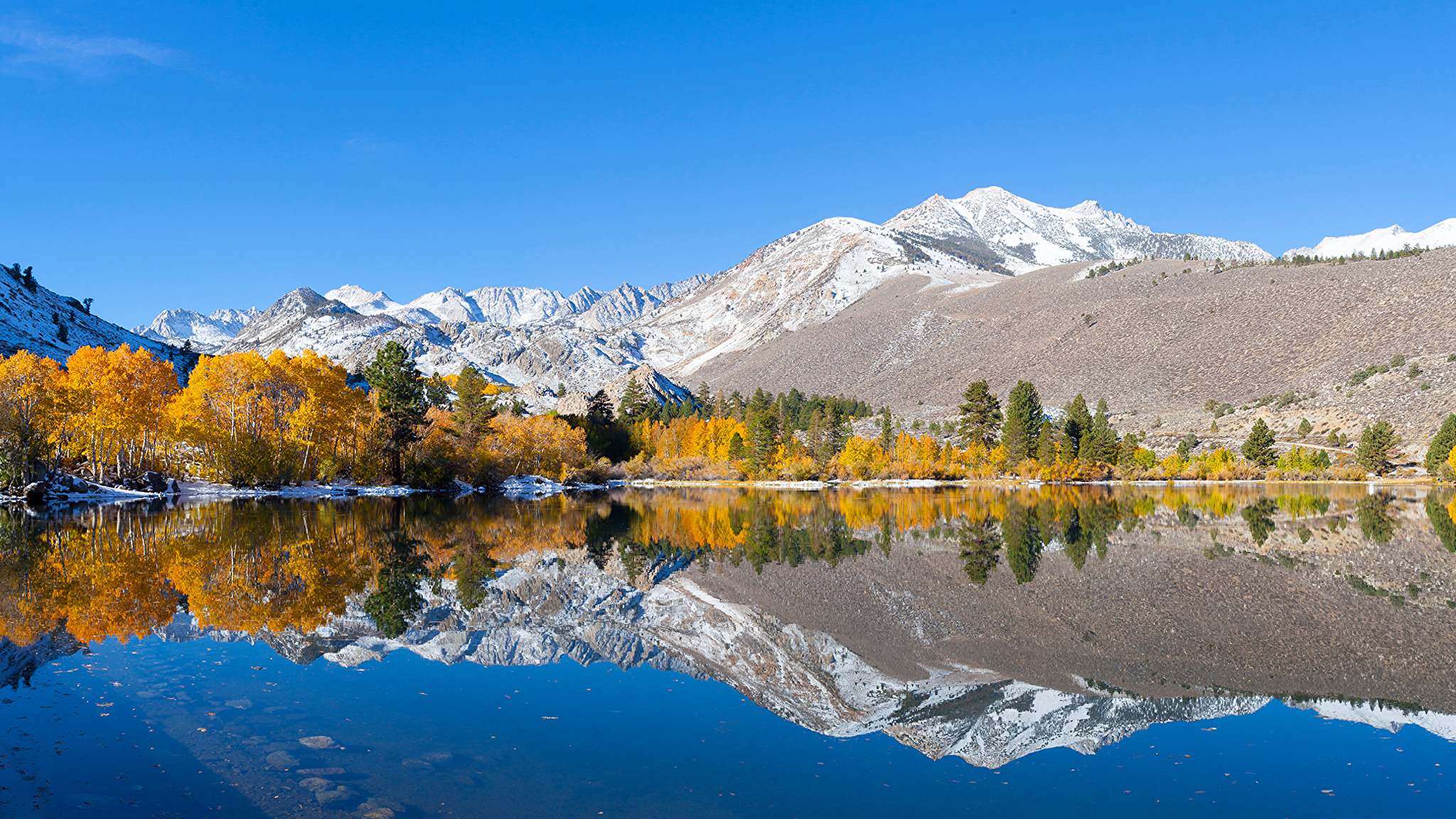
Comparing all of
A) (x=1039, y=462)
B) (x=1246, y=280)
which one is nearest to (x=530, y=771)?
(x=1039, y=462)

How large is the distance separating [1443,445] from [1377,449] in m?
7.17

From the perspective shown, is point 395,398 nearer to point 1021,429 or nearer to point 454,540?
point 454,540

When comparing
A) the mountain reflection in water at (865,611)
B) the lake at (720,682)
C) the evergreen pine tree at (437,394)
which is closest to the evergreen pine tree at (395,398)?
the evergreen pine tree at (437,394)

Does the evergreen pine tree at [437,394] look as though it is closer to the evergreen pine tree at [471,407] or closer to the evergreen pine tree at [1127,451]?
the evergreen pine tree at [471,407]

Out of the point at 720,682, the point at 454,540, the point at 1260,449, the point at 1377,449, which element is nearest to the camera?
the point at 720,682

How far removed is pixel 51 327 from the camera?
12756 centimetres

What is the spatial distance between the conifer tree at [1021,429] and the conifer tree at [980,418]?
2415mm

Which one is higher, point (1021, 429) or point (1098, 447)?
point (1021, 429)

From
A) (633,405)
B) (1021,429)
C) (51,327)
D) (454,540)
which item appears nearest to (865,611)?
(454,540)

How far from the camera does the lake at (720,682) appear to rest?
8.18 meters

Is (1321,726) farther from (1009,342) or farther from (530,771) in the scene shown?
(1009,342)

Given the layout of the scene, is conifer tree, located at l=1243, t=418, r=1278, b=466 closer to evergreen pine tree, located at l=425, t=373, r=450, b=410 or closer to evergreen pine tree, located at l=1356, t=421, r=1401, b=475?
evergreen pine tree, located at l=1356, t=421, r=1401, b=475

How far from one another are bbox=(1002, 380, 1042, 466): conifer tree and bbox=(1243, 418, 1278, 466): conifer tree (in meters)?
20.7

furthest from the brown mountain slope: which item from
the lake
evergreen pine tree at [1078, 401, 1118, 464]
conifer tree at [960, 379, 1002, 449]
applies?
the lake
